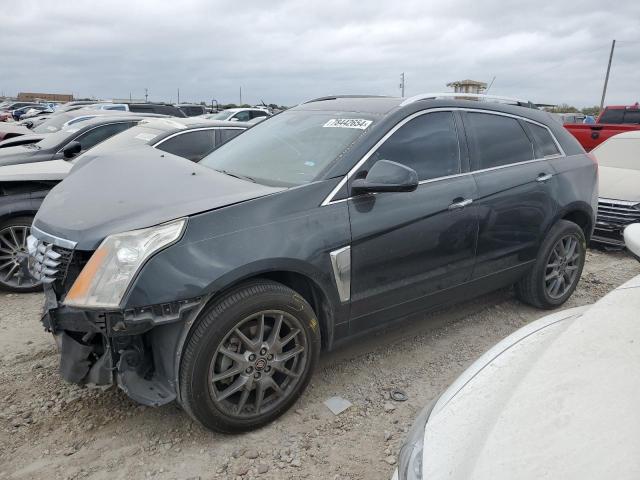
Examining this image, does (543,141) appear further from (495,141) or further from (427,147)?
(427,147)

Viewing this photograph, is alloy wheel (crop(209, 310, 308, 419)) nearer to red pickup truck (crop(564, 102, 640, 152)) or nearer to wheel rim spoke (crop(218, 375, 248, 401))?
wheel rim spoke (crop(218, 375, 248, 401))

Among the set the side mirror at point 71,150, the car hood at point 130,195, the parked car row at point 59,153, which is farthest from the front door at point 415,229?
the side mirror at point 71,150

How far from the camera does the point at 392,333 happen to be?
12.8 ft

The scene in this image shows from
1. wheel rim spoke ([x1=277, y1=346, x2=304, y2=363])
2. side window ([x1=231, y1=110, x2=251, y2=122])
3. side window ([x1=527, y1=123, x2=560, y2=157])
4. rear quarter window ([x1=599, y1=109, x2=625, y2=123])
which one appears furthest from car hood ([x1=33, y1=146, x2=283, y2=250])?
side window ([x1=231, y1=110, x2=251, y2=122])

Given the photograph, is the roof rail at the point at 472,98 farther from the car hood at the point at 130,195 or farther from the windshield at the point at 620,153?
the windshield at the point at 620,153

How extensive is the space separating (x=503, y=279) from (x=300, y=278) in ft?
6.26

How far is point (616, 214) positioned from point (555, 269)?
8.72ft

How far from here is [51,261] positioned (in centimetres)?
254

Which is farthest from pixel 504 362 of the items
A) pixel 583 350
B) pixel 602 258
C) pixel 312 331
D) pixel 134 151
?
pixel 602 258

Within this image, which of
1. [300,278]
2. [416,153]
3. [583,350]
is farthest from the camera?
[416,153]

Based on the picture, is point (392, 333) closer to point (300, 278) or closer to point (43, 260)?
point (300, 278)

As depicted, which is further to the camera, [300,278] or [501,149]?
[501,149]

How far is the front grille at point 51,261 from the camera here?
98.3 inches

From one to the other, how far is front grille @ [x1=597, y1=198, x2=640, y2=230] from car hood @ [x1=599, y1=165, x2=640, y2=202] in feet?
0.32
